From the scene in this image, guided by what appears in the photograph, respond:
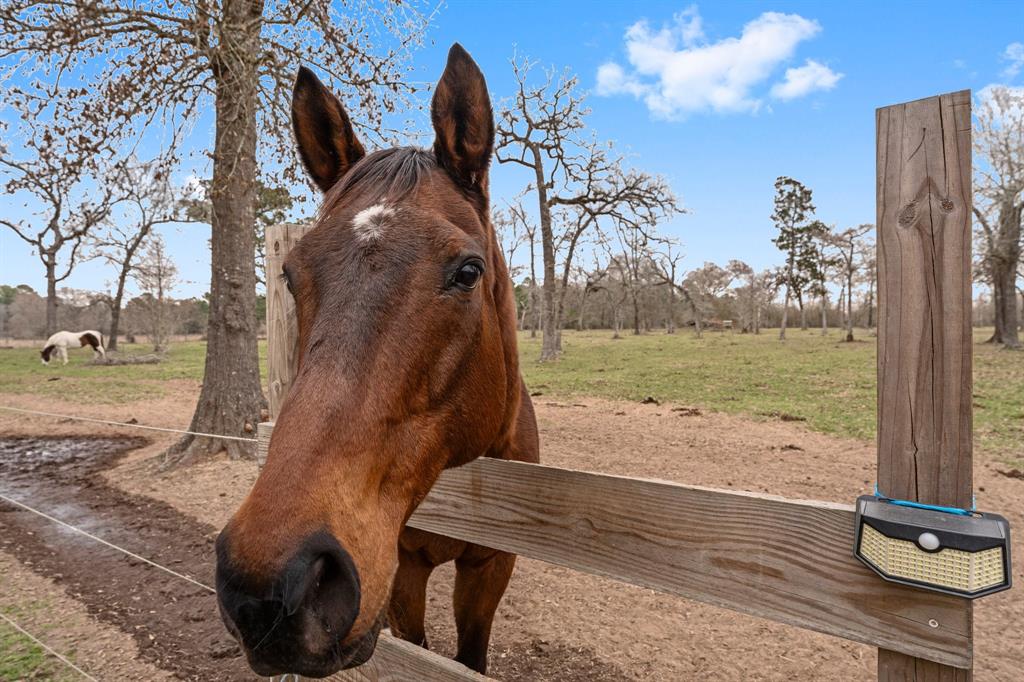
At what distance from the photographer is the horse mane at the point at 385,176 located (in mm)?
1483

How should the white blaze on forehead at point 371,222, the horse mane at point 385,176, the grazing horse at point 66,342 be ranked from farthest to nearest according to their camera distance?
1. the grazing horse at point 66,342
2. the horse mane at point 385,176
3. the white blaze on forehead at point 371,222

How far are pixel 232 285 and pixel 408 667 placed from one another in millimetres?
7277

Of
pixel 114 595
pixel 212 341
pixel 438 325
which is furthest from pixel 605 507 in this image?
pixel 212 341

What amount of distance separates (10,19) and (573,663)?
9322 mm

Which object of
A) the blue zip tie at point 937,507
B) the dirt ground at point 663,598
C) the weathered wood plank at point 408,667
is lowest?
the dirt ground at point 663,598

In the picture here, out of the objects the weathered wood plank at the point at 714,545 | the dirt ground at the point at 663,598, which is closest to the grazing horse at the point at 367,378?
the weathered wood plank at the point at 714,545

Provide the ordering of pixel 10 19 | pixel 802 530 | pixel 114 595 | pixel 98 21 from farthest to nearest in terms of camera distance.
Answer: pixel 98 21
pixel 10 19
pixel 114 595
pixel 802 530

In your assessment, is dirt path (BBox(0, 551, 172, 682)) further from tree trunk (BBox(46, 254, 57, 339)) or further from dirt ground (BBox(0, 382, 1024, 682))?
tree trunk (BBox(46, 254, 57, 339))

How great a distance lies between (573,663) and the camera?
139 inches

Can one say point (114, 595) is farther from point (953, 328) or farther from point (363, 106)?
point (363, 106)

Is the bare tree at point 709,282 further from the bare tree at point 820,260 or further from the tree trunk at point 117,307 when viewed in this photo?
the tree trunk at point 117,307

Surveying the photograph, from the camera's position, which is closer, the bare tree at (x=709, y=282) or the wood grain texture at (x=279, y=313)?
the wood grain texture at (x=279, y=313)

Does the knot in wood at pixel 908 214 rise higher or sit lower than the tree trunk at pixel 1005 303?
lower

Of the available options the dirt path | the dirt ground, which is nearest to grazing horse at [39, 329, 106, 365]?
the dirt ground
